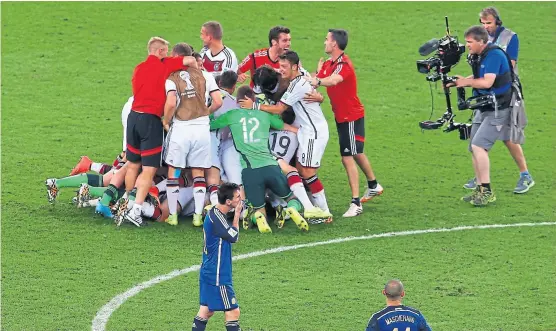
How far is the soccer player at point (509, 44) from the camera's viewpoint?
48.8 feet

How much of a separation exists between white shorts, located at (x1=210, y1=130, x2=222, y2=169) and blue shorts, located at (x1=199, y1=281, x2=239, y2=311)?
4.19 m

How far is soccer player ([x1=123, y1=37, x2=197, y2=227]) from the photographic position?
13.3 m

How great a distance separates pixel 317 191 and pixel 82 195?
2.75 m

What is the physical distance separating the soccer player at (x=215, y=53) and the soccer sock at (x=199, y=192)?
6.84 ft

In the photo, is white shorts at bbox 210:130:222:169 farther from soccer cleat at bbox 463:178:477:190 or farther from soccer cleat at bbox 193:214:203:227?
soccer cleat at bbox 463:178:477:190

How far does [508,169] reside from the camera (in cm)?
1653

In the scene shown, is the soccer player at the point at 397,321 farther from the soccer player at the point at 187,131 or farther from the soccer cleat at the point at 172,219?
the soccer cleat at the point at 172,219

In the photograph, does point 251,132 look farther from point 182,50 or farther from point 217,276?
point 217,276

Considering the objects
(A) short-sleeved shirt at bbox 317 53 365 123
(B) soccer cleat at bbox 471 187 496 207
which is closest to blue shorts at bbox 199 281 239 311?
(A) short-sleeved shirt at bbox 317 53 365 123

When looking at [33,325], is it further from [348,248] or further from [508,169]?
[508,169]

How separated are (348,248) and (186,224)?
6.52 ft

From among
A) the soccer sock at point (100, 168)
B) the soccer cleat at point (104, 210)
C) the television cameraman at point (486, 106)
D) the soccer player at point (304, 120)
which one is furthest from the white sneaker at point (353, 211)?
the soccer sock at point (100, 168)

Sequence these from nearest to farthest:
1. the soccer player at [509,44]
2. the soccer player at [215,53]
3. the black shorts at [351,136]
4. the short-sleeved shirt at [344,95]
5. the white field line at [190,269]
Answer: the white field line at [190,269] < the short-sleeved shirt at [344,95] < the black shorts at [351,136] < the soccer player at [509,44] < the soccer player at [215,53]

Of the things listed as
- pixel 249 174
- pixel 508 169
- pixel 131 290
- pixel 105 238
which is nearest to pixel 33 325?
pixel 131 290
